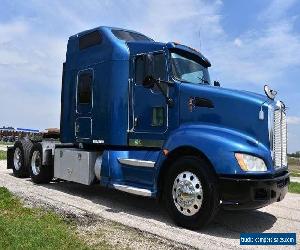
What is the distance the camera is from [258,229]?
714cm

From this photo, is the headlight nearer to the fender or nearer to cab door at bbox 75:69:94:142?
the fender

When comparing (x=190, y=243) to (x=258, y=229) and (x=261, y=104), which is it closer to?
(x=258, y=229)

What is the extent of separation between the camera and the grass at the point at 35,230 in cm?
544

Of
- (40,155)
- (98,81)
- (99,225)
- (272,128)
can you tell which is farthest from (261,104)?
(40,155)

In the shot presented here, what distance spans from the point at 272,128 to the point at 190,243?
2.25m

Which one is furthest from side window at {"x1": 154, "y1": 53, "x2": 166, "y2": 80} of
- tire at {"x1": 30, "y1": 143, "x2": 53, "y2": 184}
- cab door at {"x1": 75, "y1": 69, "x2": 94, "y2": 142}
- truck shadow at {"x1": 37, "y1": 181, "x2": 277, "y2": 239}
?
tire at {"x1": 30, "y1": 143, "x2": 53, "y2": 184}

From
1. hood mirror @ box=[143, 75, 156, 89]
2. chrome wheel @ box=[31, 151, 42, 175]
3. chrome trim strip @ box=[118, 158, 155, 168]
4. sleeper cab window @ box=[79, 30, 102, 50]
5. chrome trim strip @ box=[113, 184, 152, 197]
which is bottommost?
chrome trim strip @ box=[113, 184, 152, 197]

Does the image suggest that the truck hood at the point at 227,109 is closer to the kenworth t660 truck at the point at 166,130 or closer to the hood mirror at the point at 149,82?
the kenworth t660 truck at the point at 166,130

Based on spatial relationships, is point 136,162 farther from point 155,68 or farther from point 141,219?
point 155,68

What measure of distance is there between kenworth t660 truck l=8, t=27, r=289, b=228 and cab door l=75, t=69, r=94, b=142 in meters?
0.02

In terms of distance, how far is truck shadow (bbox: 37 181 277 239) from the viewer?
7.05 meters

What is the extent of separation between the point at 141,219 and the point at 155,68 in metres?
2.71

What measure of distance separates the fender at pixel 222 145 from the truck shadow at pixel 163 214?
1066 mm

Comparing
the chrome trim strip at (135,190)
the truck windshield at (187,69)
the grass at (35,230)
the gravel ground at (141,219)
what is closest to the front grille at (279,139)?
the gravel ground at (141,219)
